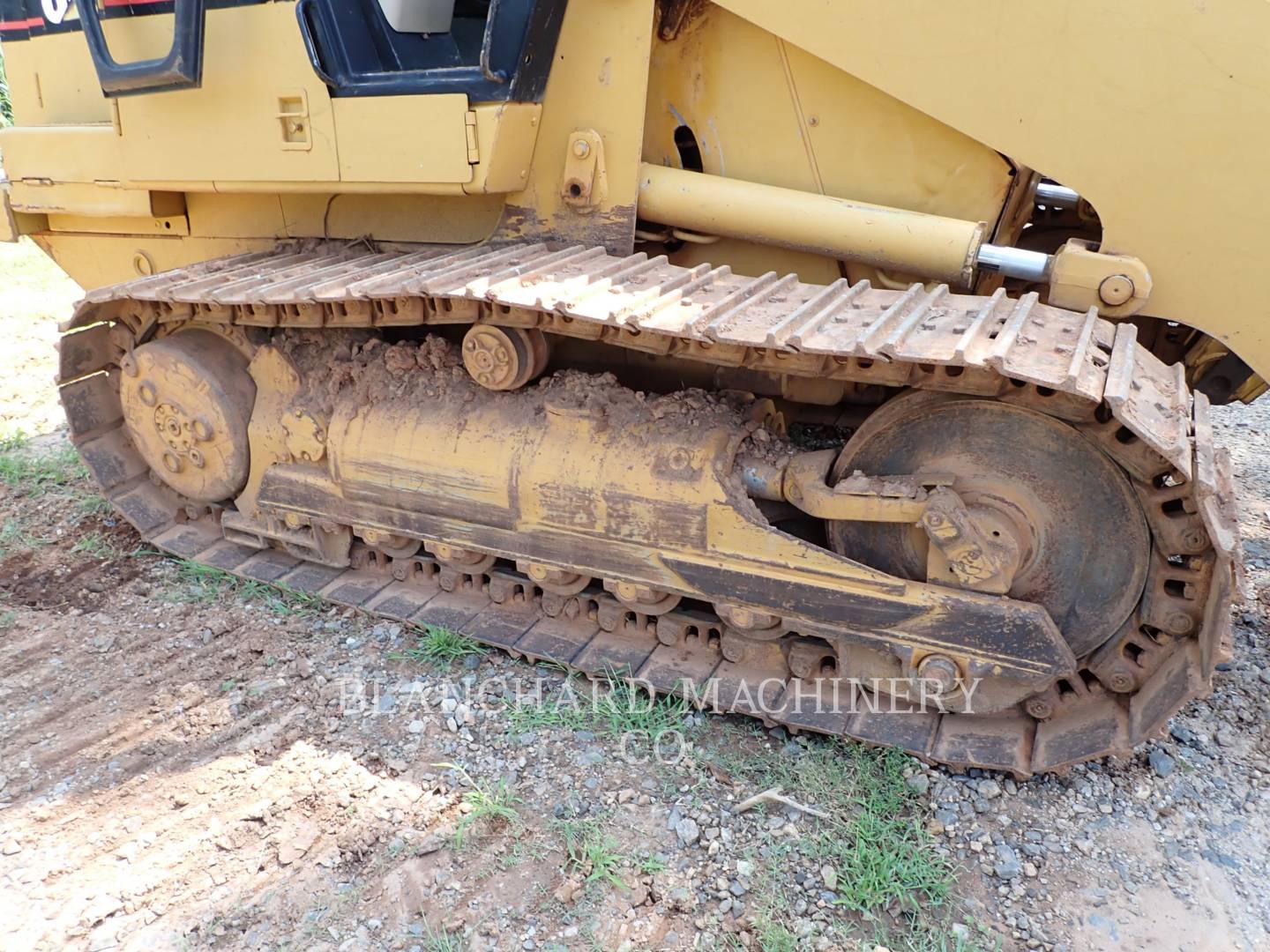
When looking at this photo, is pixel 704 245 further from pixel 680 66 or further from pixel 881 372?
pixel 881 372

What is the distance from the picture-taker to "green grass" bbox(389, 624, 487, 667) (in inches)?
127

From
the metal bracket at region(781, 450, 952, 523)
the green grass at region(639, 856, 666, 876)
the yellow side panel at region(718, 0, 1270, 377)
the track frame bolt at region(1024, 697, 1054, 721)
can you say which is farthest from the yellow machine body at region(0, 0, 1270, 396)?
the green grass at region(639, 856, 666, 876)

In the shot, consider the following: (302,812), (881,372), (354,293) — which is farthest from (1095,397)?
(302,812)

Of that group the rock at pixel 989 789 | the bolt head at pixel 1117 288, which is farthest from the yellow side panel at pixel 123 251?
the rock at pixel 989 789

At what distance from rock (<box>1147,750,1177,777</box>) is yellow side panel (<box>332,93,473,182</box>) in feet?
8.39

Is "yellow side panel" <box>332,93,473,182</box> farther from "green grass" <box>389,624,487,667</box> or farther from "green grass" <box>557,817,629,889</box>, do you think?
"green grass" <box>557,817,629,889</box>

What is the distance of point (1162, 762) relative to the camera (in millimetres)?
2619

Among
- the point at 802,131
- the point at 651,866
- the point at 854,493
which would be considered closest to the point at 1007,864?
the point at 651,866

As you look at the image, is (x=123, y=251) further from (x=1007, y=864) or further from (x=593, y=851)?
(x=1007, y=864)

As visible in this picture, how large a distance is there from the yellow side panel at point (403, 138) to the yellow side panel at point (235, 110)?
0.25 ft

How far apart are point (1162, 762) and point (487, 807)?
1.86m

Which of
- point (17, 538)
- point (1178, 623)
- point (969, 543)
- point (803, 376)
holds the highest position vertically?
point (803, 376)

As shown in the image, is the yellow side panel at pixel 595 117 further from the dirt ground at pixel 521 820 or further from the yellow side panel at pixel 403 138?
the dirt ground at pixel 521 820

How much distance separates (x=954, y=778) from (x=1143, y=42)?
6.50 feet
